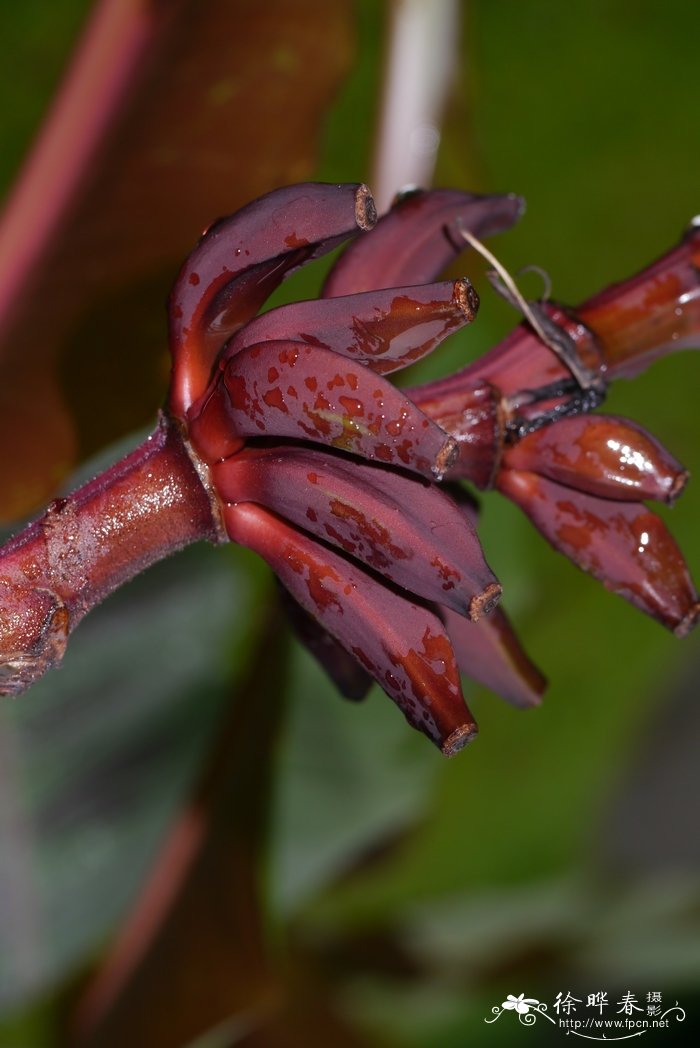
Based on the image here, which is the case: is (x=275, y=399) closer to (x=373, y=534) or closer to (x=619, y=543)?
(x=373, y=534)

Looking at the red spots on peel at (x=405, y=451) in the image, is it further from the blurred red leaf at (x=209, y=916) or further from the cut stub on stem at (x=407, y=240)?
the blurred red leaf at (x=209, y=916)

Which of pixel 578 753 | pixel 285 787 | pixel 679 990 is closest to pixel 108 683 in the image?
pixel 285 787

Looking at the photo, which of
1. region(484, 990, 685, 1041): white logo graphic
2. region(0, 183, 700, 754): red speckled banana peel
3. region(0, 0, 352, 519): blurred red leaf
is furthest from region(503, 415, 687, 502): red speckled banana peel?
region(484, 990, 685, 1041): white logo graphic

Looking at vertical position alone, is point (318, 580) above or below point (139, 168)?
below

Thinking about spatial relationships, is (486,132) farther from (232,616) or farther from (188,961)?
(188,961)

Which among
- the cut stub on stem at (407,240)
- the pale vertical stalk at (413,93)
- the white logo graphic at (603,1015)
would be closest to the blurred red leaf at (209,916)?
the white logo graphic at (603,1015)

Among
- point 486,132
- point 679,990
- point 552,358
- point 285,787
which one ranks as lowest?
point 679,990

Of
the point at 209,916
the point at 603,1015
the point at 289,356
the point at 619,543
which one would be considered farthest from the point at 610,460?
the point at 603,1015
